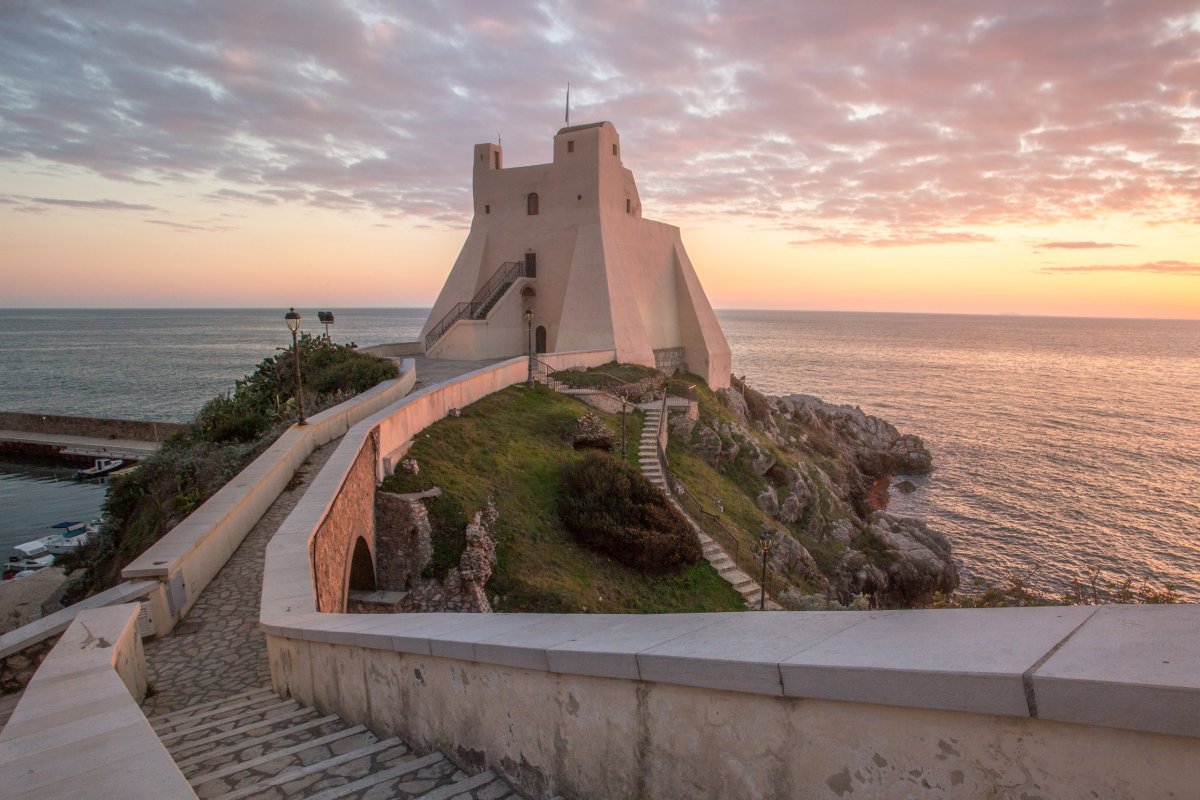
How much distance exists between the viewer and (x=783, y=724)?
264cm

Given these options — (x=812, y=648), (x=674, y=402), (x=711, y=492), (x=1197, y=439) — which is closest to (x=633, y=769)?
(x=812, y=648)

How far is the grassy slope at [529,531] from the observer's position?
13.1 meters

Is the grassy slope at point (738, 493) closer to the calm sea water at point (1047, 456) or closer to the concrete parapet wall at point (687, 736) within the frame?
the calm sea water at point (1047, 456)

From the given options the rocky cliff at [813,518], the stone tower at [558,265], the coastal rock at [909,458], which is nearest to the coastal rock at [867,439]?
the coastal rock at [909,458]

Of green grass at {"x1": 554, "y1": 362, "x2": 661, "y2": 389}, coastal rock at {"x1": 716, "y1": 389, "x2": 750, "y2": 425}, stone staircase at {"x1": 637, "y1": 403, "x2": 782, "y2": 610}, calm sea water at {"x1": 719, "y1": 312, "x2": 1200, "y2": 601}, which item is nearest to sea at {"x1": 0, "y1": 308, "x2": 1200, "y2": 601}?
calm sea water at {"x1": 719, "y1": 312, "x2": 1200, "y2": 601}

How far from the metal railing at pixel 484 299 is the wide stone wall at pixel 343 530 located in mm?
17803

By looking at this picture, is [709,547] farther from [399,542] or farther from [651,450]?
[399,542]

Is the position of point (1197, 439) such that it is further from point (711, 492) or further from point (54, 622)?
point (54, 622)

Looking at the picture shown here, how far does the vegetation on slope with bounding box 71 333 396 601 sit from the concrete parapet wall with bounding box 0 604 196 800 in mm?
7176

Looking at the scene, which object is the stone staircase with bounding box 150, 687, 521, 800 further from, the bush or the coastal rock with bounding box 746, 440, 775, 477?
the coastal rock with bounding box 746, 440, 775, 477

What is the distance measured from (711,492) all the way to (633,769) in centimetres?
1909

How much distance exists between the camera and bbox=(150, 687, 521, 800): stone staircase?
3.86 meters

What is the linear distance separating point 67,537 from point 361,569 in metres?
22.1

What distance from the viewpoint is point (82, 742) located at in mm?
3371
